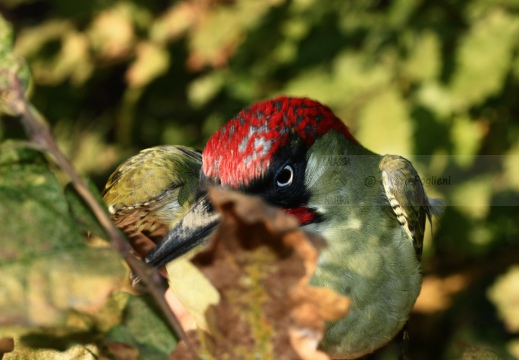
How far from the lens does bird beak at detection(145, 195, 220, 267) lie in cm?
91

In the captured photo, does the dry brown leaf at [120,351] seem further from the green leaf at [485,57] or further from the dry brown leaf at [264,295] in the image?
the green leaf at [485,57]

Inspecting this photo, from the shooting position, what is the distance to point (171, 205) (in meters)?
1.22

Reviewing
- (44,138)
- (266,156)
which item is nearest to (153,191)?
(266,156)

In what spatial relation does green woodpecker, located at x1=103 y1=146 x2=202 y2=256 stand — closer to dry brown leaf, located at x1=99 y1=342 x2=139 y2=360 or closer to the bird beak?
the bird beak

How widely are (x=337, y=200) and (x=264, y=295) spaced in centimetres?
91

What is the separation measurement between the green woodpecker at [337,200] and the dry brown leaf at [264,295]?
1.55 feet

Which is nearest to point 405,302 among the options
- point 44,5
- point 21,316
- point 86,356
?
point 86,356

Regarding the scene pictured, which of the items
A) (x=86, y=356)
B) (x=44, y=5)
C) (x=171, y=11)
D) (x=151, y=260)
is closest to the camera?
(x=86, y=356)

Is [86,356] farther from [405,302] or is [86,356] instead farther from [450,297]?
[450,297]

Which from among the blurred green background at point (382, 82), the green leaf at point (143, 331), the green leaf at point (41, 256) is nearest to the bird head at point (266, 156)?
the green leaf at point (143, 331)

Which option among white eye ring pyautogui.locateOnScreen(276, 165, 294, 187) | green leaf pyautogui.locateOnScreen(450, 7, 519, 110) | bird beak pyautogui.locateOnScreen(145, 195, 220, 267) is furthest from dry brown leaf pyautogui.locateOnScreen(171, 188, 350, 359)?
green leaf pyautogui.locateOnScreen(450, 7, 519, 110)

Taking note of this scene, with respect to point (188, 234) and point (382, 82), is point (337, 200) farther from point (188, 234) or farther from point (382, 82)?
point (382, 82)

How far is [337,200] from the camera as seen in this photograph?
4.56 feet

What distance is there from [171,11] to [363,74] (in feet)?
2.64
